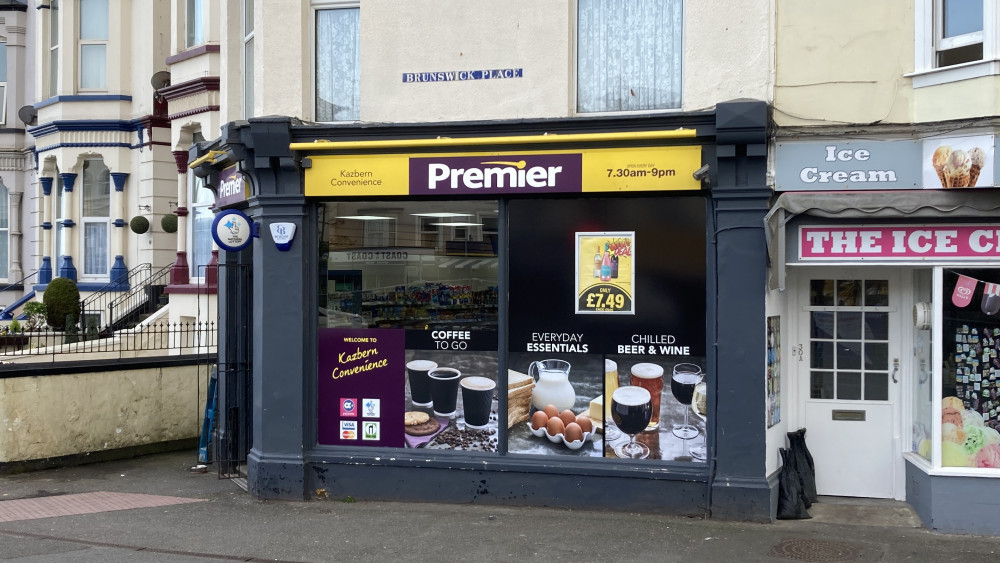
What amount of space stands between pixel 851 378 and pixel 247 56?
7.64m

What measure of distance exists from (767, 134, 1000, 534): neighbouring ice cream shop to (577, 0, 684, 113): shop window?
132 centimetres

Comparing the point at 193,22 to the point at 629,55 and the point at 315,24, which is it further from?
the point at 629,55

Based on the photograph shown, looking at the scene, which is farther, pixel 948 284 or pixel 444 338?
pixel 444 338

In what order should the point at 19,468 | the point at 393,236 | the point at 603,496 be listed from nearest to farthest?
1. the point at 603,496
2. the point at 393,236
3. the point at 19,468

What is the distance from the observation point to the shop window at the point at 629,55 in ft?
29.8

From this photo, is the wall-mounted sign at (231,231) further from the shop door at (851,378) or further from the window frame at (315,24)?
the shop door at (851,378)

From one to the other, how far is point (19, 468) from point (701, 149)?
8.84m

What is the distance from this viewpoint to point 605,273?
29.9ft

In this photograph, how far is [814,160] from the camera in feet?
27.9

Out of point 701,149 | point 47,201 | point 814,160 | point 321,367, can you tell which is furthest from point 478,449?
point 47,201

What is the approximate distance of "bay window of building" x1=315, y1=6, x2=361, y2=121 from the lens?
32.3ft

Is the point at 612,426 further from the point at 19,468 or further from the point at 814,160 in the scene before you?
→ the point at 19,468

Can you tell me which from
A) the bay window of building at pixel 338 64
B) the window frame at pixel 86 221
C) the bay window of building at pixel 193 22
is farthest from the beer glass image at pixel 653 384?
the window frame at pixel 86 221

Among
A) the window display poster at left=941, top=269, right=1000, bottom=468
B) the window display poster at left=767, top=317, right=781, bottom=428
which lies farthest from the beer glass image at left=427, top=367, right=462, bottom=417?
the window display poster at left=941, top=269, right=1000, bottom=468
